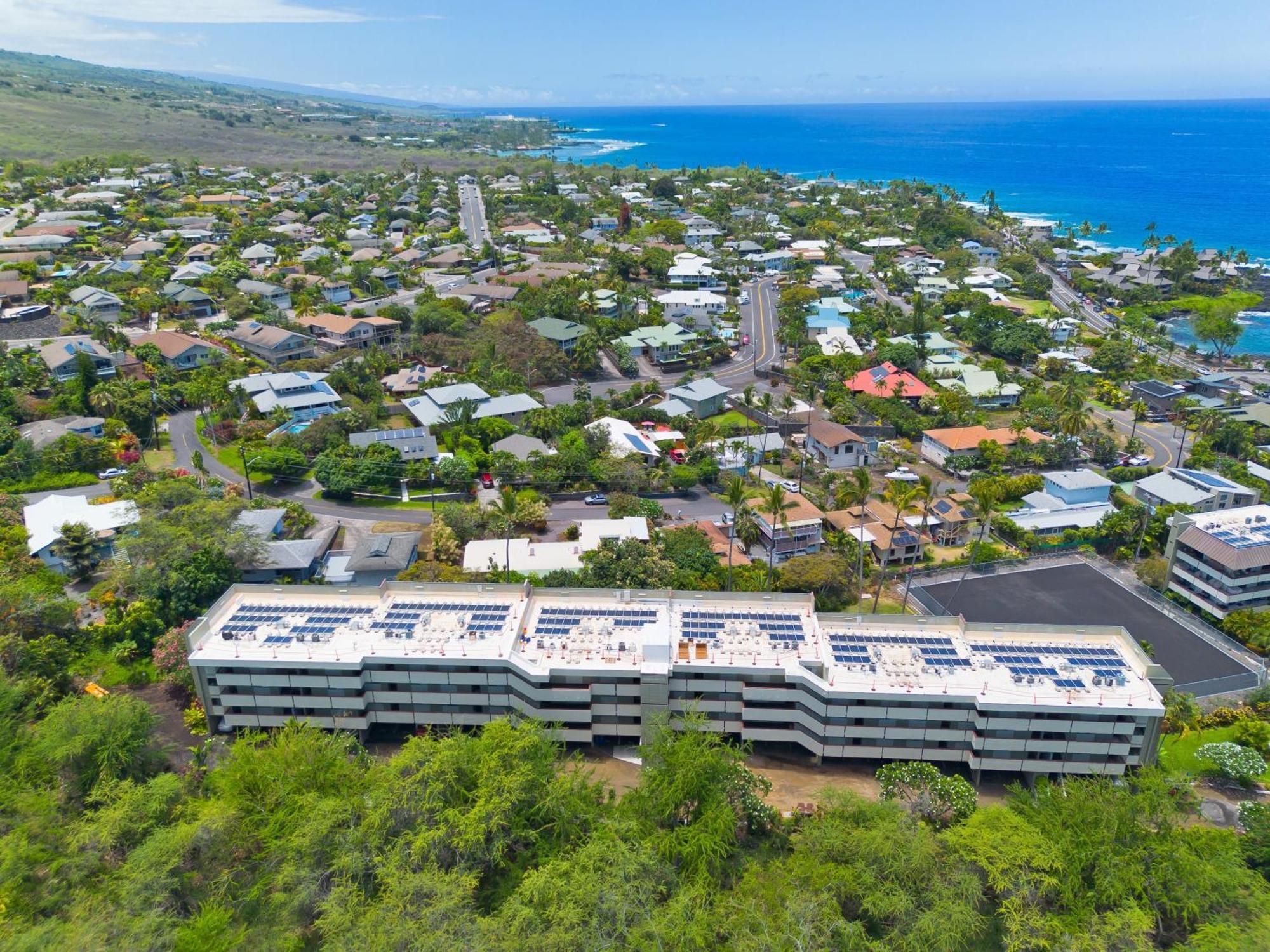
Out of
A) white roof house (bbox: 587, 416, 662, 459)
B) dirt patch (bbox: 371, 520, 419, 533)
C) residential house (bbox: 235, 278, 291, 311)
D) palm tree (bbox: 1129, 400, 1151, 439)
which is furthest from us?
residential house (bbox: 235, 278, 291, 311)

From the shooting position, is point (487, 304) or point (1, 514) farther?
point (487, 304)

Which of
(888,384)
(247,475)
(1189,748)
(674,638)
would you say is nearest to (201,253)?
(247,475)

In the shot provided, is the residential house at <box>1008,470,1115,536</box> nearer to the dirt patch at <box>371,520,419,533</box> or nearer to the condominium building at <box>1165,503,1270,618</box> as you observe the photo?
the condominium building at <box>1165,503,1270,618</box>

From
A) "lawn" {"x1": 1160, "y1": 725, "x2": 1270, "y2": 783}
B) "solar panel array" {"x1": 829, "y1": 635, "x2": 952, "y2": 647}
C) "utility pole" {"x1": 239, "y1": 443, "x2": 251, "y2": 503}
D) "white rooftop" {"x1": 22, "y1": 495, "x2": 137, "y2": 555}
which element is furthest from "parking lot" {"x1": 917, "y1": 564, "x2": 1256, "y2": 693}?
"white rooftop" {"x1": 22, "y1": 495, "x2": 137, "y2": 555}

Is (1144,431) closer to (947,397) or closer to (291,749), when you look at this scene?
(947,397)

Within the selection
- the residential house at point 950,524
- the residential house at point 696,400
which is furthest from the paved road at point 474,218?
the residential house at point 950,524

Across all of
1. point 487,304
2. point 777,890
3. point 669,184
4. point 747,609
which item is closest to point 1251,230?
point 669,184
